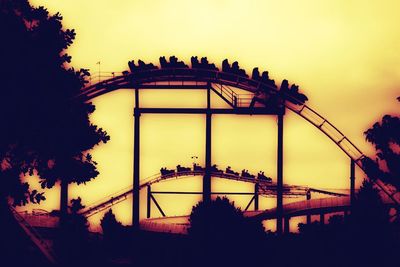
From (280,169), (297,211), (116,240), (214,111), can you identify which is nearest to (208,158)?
(214,111)

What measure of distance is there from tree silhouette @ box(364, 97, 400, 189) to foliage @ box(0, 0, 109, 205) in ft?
47.8

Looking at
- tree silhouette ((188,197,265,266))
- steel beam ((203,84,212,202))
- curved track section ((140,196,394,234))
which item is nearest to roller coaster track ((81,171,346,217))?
curved track section ((140,196,394,234))

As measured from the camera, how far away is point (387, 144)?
1093 inches

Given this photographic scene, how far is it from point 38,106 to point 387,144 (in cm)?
1780

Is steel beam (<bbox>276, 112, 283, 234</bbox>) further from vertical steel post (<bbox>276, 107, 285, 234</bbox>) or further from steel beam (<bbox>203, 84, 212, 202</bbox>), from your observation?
steel beam (<bbox>203, 84, 212, 202</bbox>)

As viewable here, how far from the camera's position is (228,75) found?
24266 mm

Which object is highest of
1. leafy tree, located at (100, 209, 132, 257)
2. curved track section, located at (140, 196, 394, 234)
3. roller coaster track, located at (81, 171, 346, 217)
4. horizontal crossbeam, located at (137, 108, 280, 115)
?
horizontal crossbeam, located at (137, 108, 280, 115)

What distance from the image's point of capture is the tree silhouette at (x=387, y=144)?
90.1ft

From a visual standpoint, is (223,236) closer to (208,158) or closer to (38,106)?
(208,158)

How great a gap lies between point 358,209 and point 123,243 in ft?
34.5

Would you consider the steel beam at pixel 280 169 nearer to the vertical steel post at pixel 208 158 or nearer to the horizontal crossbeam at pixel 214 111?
the horizontal crossbeam at pixel 214 111

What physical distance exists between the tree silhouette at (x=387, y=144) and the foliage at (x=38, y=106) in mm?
14575

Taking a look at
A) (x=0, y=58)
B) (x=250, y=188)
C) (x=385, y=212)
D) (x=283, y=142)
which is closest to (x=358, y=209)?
(x=385, y=212)

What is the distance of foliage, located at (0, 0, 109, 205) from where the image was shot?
890 inches
